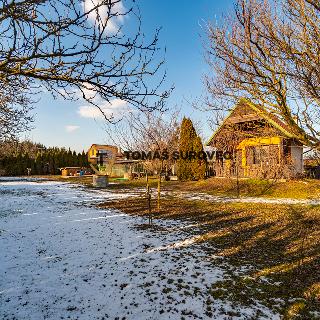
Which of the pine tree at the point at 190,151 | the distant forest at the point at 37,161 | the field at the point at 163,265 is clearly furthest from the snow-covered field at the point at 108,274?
the distant forest at the point at 37,161

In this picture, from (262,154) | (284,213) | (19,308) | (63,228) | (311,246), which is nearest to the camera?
(19,308)

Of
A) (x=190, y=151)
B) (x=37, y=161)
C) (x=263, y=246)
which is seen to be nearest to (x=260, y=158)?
(x=190, y=151)

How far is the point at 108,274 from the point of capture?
17.1 feet

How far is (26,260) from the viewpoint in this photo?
5973mm

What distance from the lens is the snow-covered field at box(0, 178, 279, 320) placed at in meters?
4.00

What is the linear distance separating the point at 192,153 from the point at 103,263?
18.4 metres

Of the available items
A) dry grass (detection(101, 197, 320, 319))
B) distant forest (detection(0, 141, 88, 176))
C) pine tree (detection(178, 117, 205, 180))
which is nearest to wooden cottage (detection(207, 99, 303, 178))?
pine tree (detection(178, 117, 205, 180))

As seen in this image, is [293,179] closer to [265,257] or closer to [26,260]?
[265,257]

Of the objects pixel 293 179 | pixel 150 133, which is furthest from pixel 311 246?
pixel 293 179

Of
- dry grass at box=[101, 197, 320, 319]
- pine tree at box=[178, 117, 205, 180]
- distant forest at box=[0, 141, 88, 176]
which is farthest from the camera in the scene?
distant forest at box=[0, 141, 88, 176]

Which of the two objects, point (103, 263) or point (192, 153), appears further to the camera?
point (192, 153)

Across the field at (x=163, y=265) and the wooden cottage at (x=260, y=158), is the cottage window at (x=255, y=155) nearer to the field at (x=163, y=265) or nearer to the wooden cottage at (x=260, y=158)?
the wooden cottage at (x=260, y=158)

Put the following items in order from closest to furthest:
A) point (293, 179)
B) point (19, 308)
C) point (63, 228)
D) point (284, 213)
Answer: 1. point (19, 308)
2. point (63, 228)
3. point (284, 213)
4. point (293, 179)

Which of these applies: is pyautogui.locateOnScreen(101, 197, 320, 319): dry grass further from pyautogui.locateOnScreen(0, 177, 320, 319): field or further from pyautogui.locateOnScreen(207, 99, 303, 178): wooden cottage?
pyautogui.locateOnScreen(207, 99, 303, 178): wooden cottage
